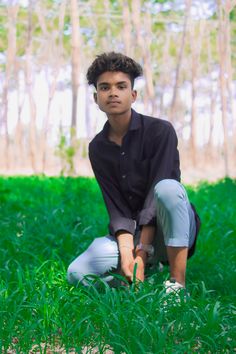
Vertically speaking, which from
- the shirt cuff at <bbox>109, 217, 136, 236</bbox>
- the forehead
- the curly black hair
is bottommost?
the shirt cuff at <bbox>109, 217, 136, 236</bbox>

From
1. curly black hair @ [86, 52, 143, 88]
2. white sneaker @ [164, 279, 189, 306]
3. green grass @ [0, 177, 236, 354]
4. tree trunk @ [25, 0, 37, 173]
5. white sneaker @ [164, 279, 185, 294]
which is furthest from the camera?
tree trunk @ [25, 0, 37, 173]

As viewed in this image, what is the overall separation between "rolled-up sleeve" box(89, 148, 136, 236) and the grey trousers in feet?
0.31

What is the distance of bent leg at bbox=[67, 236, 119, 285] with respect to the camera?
2902 millimetres

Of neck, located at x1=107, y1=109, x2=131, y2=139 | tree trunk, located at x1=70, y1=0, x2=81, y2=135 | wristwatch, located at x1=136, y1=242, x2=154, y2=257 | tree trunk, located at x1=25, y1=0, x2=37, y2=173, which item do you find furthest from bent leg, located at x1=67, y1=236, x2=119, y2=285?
tree trunk, located at x1=25, y1=0, x2=37, y2=173

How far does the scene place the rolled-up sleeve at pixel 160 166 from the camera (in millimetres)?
2818

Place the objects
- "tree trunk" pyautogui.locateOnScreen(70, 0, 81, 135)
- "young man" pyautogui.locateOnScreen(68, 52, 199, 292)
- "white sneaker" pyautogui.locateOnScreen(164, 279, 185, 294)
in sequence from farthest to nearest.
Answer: "tree trunk" pyautogui.locateOnScreen(70, 0, 81, 135) → "young man" pyautogui.locateOnScreen(68, 52, 199, 292) → "white sneaker" pyautogui.locateOnScreen(164, 279, 185, 294)

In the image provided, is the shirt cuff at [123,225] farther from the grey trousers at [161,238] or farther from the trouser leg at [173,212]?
the trouser leg at [173,212]

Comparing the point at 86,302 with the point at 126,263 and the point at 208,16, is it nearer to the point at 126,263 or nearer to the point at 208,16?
the point at 126,263

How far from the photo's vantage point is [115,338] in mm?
2148

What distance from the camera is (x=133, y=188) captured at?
2975 millimetres

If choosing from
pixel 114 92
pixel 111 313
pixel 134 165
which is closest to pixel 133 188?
pixel 134 165

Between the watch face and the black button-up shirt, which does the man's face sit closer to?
the black button-up shirt

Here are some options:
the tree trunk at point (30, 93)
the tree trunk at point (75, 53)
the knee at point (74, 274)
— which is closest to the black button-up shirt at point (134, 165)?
the knee at point (74, 274)

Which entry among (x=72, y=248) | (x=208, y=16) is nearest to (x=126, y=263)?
(x=72, y=248)
